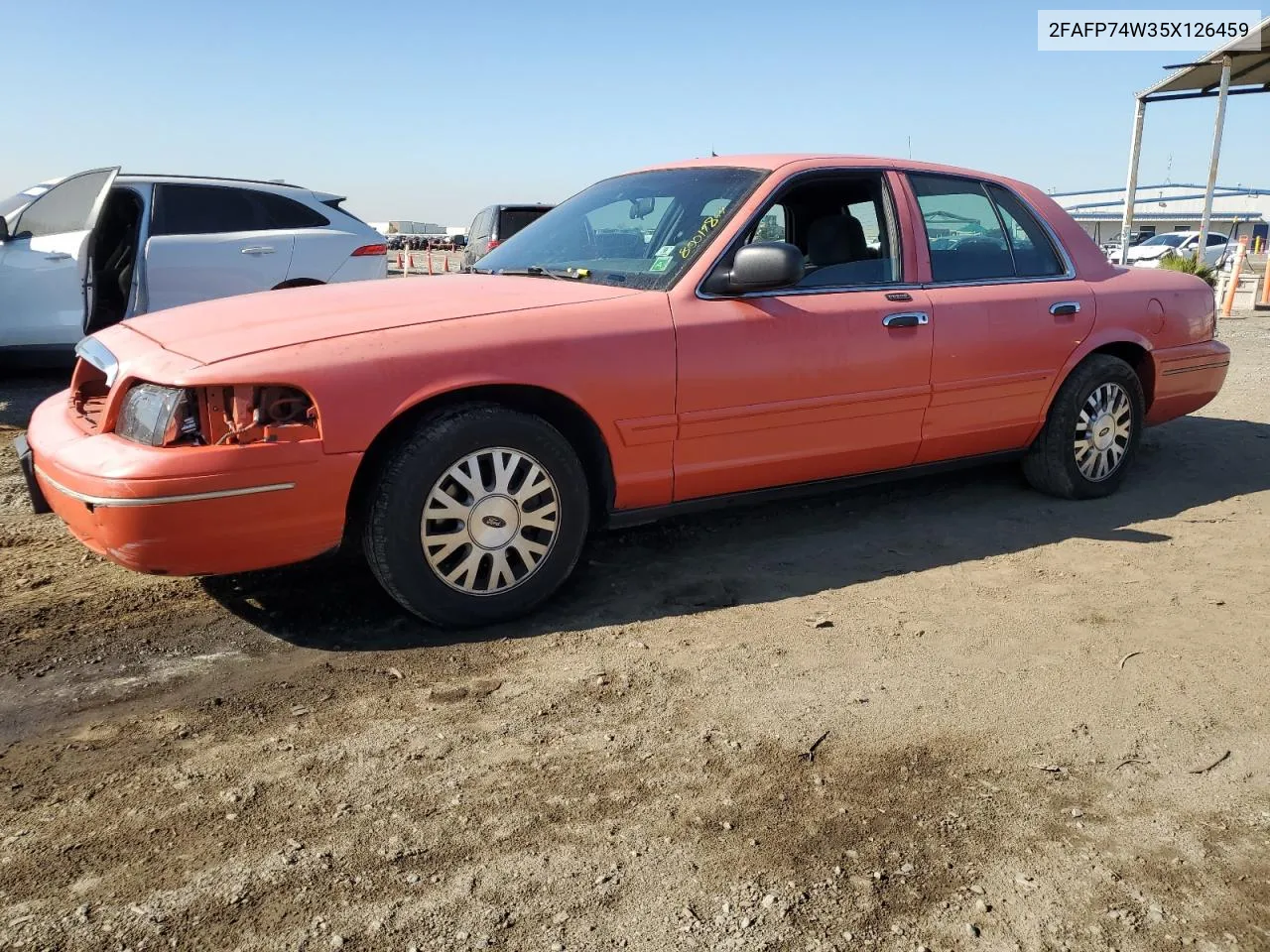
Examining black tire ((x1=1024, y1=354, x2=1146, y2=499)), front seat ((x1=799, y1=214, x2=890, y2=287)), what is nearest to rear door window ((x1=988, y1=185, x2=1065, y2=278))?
black tire ((x1=1024, y1=354, x2=1146, y2=499))

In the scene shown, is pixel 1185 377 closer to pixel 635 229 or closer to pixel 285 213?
pixel 635 229

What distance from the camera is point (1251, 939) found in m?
2.00

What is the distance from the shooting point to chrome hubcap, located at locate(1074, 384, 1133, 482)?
5055mm

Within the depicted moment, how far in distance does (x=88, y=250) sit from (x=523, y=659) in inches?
216

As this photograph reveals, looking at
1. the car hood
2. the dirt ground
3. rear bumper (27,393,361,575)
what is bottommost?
the dirt ground

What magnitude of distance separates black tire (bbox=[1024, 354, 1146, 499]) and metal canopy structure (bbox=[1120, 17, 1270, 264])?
512 inches

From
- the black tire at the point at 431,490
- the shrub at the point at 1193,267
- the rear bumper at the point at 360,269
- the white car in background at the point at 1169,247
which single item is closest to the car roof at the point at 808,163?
the black tire at the point at 431,490

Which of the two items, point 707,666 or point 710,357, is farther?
point 710,357

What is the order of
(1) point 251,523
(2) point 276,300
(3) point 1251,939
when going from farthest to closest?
1. (2) point 276,300
2. (1) point 251,523
3. (3) point 1251,939

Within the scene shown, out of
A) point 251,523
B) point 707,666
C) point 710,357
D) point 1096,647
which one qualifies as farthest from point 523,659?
point 1096,647

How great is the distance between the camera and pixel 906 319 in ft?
13.9

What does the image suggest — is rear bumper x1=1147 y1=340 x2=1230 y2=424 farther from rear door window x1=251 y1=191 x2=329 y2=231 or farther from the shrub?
the shrub

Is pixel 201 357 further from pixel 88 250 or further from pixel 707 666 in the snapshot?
pixel 88 250

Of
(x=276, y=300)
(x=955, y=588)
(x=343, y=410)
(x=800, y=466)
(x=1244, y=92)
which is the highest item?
(x=1244, y=92)
